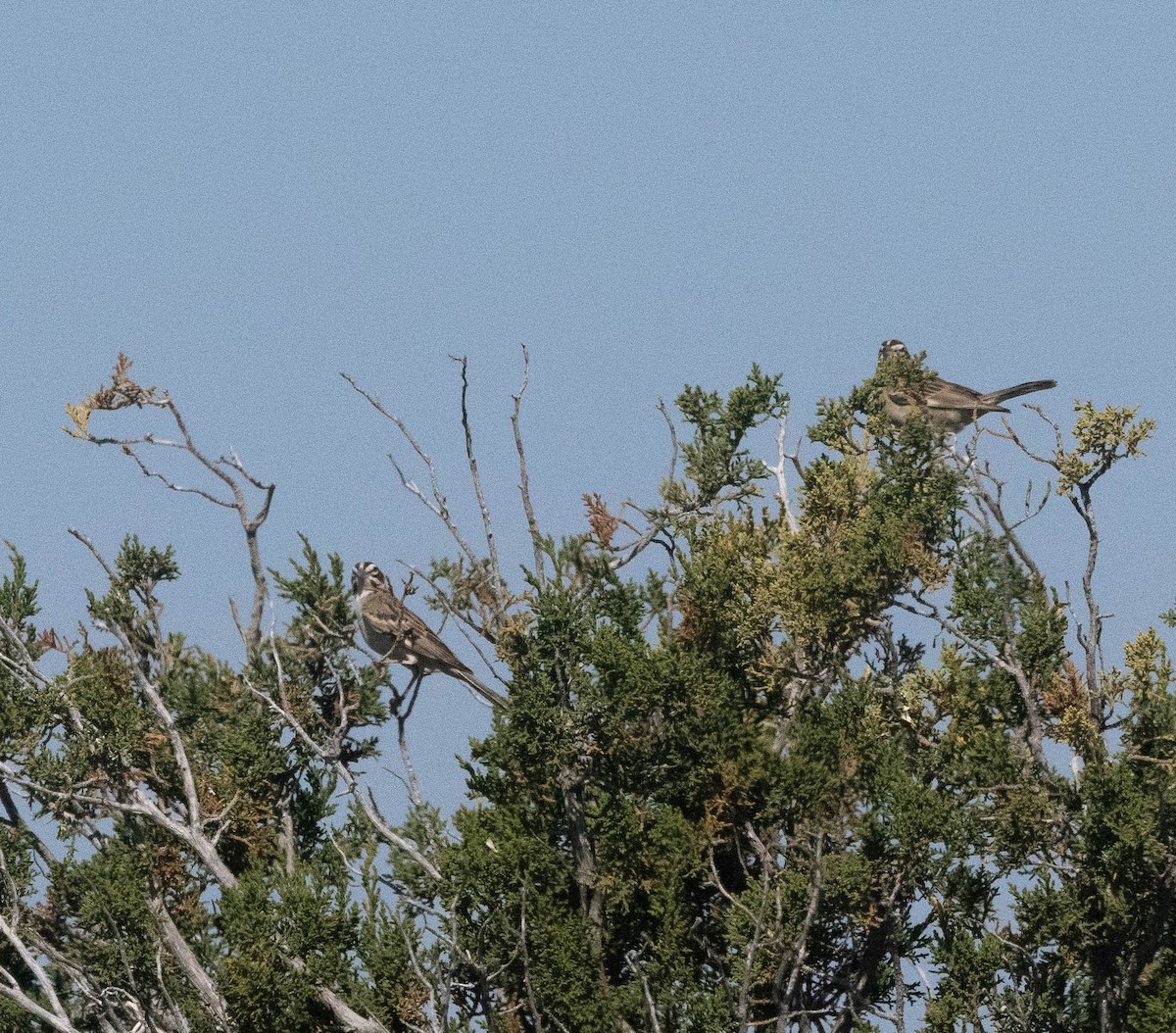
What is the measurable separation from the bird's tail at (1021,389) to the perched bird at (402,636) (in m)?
6.49

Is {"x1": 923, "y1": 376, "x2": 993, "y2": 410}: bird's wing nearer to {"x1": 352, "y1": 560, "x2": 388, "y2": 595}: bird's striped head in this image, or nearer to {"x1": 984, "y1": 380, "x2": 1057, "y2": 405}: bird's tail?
{"x1": 984, "y1": 380, "x2": 1057, "y2": 405}: bird's tail

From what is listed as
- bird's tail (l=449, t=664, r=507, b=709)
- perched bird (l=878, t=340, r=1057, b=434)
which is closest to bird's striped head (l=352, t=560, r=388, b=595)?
bird's tail (l=449, t=664, r=507, b=709)

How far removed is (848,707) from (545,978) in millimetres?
2848

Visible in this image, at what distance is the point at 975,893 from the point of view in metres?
11.4

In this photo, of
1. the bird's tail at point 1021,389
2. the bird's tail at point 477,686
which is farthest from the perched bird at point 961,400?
the bird's tail at point 477,686

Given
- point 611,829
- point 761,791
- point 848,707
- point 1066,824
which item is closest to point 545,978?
point 611,829

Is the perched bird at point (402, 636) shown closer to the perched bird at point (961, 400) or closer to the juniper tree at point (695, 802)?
the juniper tree at point (695, 802)

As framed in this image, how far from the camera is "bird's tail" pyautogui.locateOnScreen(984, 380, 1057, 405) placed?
16953mm

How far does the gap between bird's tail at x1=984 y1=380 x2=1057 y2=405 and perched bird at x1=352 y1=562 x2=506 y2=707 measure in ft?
21.3

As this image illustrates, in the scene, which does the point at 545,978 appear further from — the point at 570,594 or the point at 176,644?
the point at 176,644

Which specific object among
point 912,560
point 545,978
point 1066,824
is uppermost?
point 912,560

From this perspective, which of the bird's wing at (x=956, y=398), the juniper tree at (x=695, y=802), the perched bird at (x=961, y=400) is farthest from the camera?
the bird's wing at (x=956, y=398)

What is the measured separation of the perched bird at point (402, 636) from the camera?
527 inches

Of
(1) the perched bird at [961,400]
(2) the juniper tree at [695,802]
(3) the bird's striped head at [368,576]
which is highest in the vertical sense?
(1) the perched bird at [961,400]
